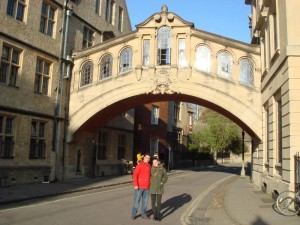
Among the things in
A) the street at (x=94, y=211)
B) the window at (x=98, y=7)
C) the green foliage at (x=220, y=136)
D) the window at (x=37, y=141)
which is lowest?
the street at (x=94, y=211)

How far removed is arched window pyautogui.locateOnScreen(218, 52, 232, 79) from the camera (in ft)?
66.9

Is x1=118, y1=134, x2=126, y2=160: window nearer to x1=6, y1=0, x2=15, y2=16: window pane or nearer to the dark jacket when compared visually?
x1=6, y1=0, x2=15, y2=16: window pane

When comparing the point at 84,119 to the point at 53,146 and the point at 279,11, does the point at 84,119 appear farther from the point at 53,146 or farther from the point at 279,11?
the point at 279,11

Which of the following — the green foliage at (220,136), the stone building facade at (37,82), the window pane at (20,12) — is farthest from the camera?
the green foliage at (220,136)

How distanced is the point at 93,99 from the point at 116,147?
666 cm

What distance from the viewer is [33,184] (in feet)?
61.3

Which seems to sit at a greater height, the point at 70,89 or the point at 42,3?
the point at 42,3

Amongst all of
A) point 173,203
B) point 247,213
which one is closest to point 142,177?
point 247,213

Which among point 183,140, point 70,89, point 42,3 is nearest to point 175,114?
point 183,140

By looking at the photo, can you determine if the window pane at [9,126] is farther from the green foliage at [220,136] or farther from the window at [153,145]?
the green foliage at [220,136]

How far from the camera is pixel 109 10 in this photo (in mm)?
27703

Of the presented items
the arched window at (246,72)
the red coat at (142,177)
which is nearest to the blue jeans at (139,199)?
the red coat at (142,177)

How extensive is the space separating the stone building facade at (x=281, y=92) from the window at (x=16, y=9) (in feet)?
38.9

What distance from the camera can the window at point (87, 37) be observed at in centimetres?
2436
